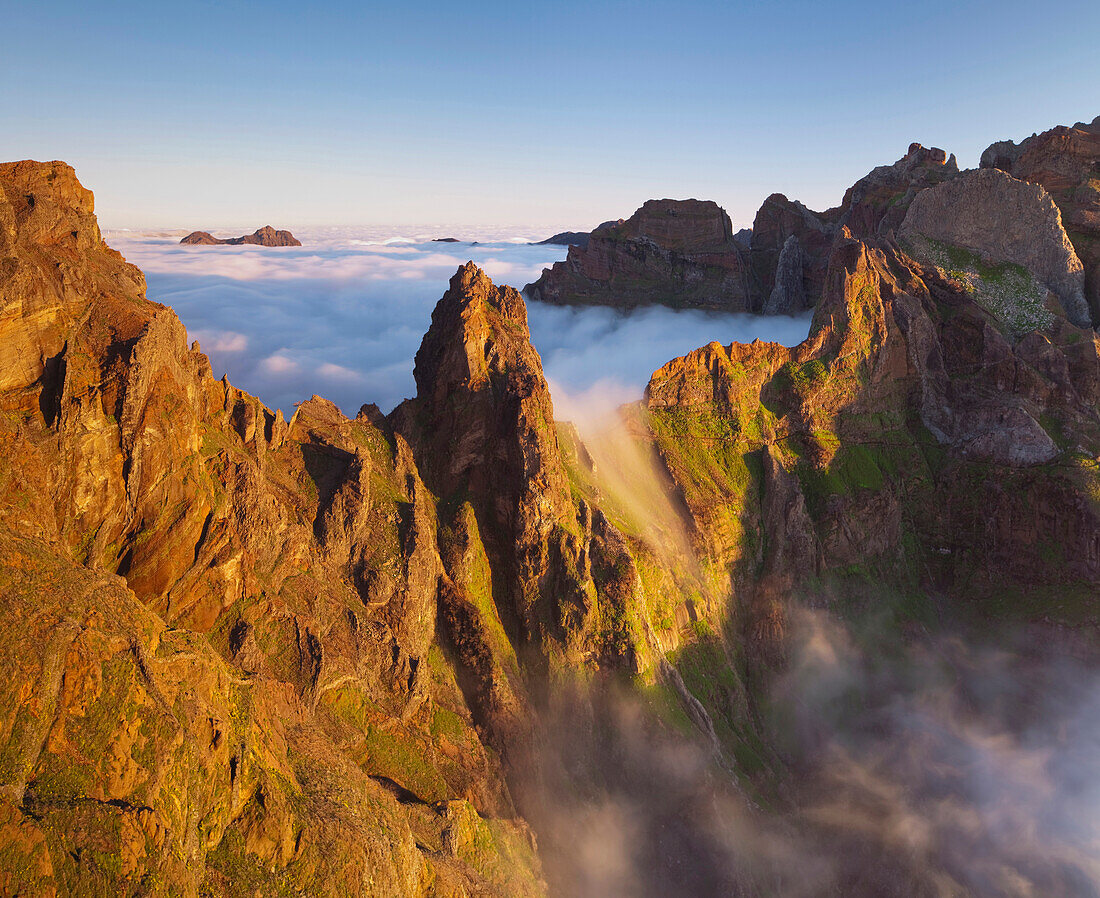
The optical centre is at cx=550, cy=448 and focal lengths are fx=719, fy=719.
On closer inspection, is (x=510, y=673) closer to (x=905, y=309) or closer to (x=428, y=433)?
(x=428, y=433)

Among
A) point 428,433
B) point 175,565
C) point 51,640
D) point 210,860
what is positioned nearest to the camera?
point 51,640

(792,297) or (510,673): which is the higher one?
(792,297)

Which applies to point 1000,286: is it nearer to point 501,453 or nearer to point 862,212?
point 862,212

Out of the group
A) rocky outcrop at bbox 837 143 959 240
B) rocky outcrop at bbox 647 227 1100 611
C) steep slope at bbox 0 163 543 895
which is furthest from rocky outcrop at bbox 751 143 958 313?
steep slope at bbox 0 163 543 895

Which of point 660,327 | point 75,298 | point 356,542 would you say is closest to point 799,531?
point 356,542

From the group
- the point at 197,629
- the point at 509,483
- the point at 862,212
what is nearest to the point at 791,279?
the point at 862,212

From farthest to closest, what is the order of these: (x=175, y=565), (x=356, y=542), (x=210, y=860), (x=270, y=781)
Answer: (x=356, y=542) < (x=175, y=565) < (x=270, y=781) < (x=210, y=860)

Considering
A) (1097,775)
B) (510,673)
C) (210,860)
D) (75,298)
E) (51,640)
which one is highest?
(75,298)
